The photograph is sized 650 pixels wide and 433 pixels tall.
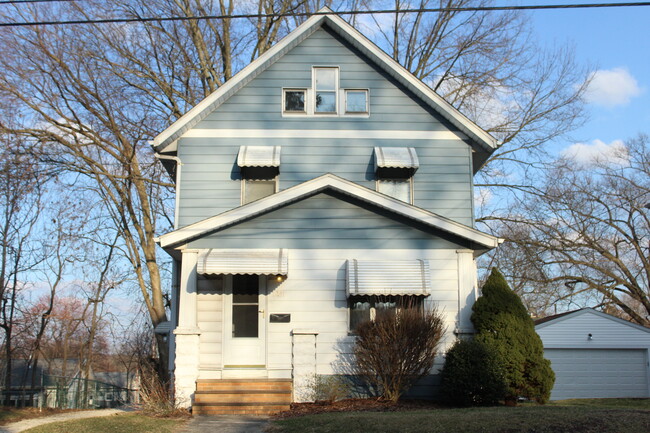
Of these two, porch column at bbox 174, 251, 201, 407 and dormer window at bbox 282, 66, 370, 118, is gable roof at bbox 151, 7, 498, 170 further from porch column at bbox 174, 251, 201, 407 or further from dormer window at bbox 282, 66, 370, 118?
porch column at bbox 174, 251, 201, 407

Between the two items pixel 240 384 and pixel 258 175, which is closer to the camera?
pixel 240 384

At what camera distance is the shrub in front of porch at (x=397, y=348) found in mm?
11828

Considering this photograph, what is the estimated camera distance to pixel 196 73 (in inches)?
926

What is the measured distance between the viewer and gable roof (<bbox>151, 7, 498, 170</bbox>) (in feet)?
49.5

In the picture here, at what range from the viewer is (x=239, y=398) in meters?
11.9

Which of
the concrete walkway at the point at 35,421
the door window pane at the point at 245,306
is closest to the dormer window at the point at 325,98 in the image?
the door window pane at the point at 245,306

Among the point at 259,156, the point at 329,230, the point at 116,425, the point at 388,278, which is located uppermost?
the point at 259,156

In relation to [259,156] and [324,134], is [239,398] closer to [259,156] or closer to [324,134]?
[259,156]

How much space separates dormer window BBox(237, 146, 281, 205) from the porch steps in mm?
4408

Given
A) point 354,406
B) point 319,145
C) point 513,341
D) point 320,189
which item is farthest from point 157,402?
point 319,145

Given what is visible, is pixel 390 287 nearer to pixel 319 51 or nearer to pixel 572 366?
pixel 319 51

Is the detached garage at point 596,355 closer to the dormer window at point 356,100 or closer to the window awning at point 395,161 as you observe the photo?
the window awning at point 395,161

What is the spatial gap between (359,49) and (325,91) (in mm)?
1299

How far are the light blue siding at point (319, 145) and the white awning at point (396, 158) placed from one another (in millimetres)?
302
